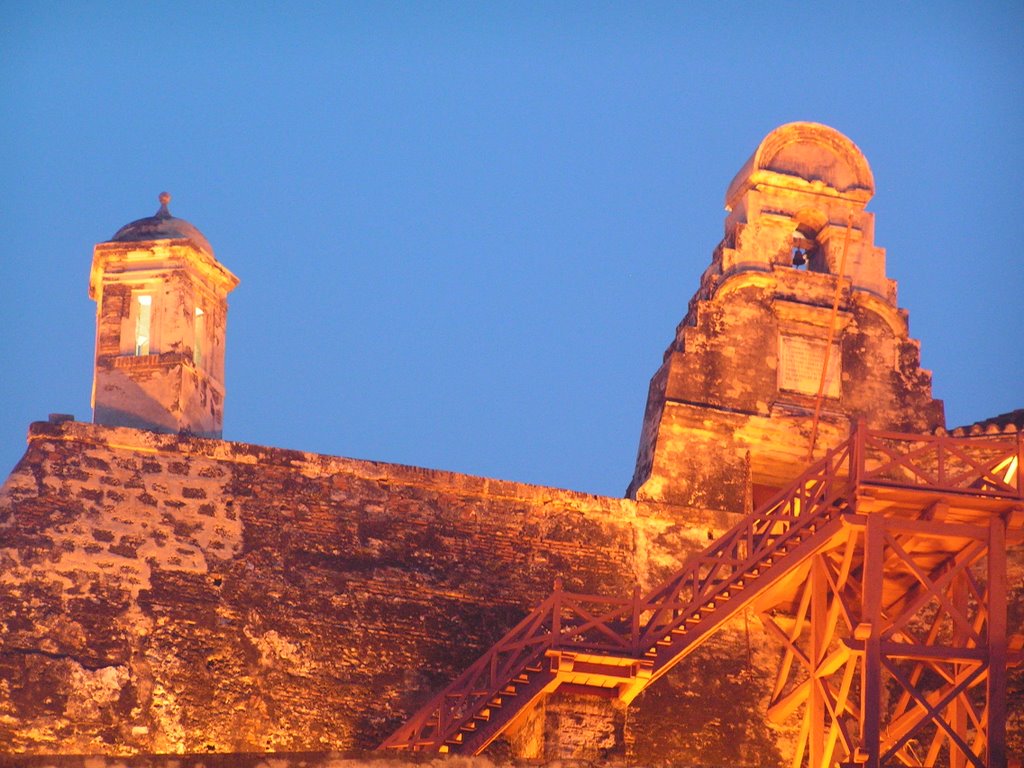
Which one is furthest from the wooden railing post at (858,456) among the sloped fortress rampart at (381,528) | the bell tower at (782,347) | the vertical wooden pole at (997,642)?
the bell tower at (782,347)

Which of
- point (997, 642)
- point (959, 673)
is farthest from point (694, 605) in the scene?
point (997, 642)

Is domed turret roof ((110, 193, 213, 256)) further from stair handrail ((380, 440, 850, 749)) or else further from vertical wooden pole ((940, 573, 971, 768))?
vertical wooden pole ((940, 573, 971, 768))

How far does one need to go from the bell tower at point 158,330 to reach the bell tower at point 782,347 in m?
5.78

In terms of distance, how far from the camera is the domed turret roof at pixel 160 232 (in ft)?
89.7

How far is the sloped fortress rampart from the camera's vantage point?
23734 millimetres

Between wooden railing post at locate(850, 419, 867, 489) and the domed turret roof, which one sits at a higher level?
the domed turret roof

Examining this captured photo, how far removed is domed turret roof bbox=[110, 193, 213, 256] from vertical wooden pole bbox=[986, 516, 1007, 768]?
1069cm

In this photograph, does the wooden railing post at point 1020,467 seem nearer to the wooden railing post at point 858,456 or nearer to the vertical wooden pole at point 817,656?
the wooden railing post at point 858,456

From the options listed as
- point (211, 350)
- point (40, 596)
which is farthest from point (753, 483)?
point (40, 596)

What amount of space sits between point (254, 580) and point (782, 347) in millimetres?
7995

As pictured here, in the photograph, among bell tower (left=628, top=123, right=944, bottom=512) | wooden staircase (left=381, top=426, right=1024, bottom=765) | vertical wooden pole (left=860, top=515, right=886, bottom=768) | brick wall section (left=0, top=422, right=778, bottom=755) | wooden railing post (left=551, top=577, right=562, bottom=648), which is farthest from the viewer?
bell tower (left=628, top=123, right=944, bottom=512)

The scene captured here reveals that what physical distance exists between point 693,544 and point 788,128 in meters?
6.27

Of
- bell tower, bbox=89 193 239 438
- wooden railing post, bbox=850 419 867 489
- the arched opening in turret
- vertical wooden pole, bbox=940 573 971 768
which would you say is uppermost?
the arched opening in turret

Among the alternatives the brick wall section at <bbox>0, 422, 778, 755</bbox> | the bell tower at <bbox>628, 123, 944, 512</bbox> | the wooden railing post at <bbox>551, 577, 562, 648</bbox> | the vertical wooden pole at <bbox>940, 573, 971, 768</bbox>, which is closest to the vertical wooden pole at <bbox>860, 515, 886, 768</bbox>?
the vertical wooden pole at <bbox>940, 573, 971, 768</bbox>
